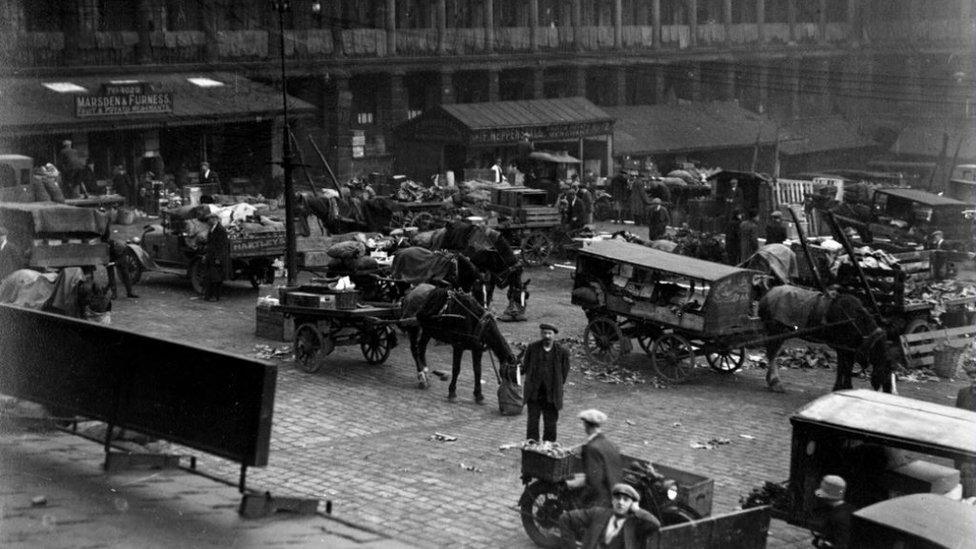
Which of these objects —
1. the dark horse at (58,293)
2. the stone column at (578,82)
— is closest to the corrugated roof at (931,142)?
the stone column at (578,82)

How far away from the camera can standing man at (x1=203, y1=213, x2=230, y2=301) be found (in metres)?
25.4

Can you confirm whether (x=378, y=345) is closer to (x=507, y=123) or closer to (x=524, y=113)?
(x=507, y=123)

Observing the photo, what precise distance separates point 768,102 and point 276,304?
166ft

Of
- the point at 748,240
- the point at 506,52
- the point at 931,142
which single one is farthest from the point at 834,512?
the point at 931,142

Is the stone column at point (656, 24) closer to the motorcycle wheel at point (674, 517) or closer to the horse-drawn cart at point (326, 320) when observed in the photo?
the horse-drawn cart at point (326, 320)

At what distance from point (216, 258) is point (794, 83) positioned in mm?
48042

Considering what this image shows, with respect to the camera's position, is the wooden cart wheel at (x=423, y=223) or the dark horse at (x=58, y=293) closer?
the dark horse at (x=58, y=293)

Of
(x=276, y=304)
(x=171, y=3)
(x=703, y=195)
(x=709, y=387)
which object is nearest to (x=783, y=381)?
(x=709, y=387)

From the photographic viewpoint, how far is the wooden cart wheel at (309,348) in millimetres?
20188

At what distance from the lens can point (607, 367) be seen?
21.2 meters

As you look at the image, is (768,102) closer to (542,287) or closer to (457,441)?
(542,287)

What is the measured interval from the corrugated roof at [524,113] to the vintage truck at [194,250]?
68.3ft

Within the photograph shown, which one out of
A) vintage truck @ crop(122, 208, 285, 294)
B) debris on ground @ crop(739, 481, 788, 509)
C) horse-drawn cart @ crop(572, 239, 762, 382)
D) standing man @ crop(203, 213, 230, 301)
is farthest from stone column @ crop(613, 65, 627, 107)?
debris on ground @ crop(739, 481, 788, 509)

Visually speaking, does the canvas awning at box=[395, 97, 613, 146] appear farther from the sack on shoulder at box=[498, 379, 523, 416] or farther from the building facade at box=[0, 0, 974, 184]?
the sack on shoulder at box=[498, 379, 523, 416]
